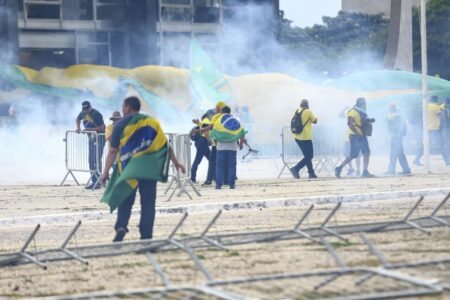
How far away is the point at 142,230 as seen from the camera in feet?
45.4

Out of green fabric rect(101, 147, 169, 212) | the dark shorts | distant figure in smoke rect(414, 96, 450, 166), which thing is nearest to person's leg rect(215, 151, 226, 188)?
the dark shorts

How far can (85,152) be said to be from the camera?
1037 inches

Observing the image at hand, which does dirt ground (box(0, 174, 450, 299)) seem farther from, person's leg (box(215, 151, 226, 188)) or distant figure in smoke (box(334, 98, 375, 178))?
distant figure in smoke (box(334, 98, 375, 178))

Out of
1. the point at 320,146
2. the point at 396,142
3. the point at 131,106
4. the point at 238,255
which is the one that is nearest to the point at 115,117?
the point at 320,146

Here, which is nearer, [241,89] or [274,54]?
[241,89]

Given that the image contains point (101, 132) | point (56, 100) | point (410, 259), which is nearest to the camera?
point (410, 259)

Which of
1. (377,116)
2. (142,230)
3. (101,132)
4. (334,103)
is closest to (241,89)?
(334,103)

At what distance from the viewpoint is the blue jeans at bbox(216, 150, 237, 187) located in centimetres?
2427

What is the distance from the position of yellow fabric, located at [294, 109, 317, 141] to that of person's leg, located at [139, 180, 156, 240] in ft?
43.6

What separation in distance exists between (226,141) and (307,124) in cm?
328

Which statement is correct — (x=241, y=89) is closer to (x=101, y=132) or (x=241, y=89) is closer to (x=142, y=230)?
(x=101, y=132)

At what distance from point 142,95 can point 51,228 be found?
28432mm

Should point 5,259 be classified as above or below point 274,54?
below

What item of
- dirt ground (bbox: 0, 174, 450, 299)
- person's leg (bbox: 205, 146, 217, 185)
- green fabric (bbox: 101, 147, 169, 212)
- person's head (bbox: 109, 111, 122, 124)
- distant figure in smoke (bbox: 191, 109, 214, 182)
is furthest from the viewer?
distant figure in smoke (bbox: 191, 109, 214, 182)
